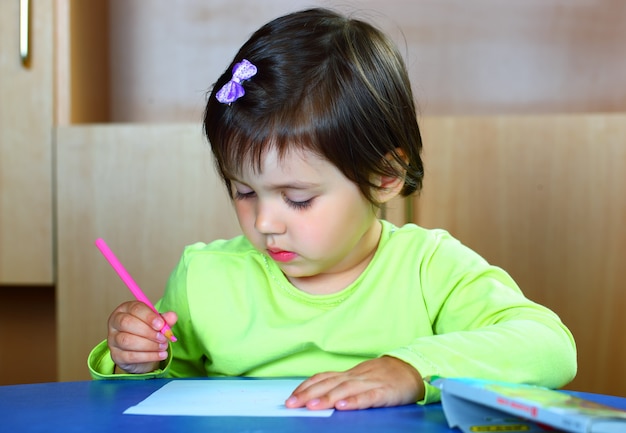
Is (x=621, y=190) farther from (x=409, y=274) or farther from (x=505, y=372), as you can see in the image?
(x=505, y=372)

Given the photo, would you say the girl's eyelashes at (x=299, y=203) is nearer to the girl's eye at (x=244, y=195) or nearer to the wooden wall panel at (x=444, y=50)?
the girl's eye at (x=244, y=195)

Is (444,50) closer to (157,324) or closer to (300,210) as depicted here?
(300,210)

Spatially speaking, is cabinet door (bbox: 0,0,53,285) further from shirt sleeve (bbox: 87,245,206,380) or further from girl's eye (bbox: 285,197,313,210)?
girl's eye (bbox: 285,197,313,210)

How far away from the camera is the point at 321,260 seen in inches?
38.4

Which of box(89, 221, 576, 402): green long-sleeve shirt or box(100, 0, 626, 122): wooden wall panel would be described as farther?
box(100, 0, 626, 122): wooden wall panel

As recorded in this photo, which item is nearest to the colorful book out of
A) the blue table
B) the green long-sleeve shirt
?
the blue table

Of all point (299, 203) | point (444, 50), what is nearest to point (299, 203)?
point (299, 203)

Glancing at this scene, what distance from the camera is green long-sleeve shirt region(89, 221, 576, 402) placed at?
37.8 inches

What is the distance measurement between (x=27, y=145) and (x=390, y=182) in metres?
1.09

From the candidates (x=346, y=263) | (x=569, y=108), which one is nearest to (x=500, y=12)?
(x=569, y=108)

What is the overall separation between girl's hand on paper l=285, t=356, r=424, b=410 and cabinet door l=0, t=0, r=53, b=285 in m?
1.30

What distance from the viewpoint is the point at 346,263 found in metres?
1.07

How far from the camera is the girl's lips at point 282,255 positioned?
37.7 inches

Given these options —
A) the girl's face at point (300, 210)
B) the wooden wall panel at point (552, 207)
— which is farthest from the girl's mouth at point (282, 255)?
the wooden wall panel at point (552, 207)
